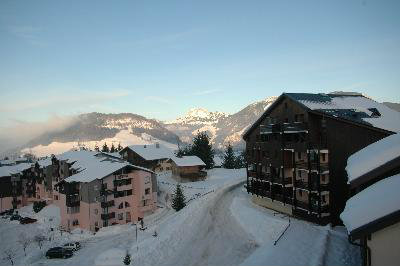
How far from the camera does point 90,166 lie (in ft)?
280

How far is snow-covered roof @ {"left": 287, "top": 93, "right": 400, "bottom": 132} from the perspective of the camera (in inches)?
1778

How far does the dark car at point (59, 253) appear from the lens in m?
55.0

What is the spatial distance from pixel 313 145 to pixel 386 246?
87.8 feet

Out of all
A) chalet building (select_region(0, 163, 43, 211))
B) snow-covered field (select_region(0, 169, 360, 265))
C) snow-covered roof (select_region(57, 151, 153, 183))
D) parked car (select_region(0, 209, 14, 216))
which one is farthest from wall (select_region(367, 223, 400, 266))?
chalet building (select_region(0, 163, 43, 211))

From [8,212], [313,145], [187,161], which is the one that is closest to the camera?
[313,145]

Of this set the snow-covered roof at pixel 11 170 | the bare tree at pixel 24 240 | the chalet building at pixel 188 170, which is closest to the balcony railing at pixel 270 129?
the chalet building at pixel 188 170

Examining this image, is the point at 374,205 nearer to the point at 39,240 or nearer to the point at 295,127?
the point at 295,127

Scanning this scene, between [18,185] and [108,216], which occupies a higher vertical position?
[18,185]

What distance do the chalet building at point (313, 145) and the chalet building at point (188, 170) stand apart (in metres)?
39.7

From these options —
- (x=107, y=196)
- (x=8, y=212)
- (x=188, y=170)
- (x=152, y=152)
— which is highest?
(x=152, y=152)

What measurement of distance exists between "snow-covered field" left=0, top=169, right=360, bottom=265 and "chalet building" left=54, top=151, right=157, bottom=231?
2.97 meters

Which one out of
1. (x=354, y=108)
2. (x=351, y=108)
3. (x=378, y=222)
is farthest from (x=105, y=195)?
(x=378, y=222)

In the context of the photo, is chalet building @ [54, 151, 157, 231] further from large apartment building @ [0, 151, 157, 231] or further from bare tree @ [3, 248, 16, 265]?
bare tree @ [3, 248, 16, 265]

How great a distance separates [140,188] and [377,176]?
57.9 m
